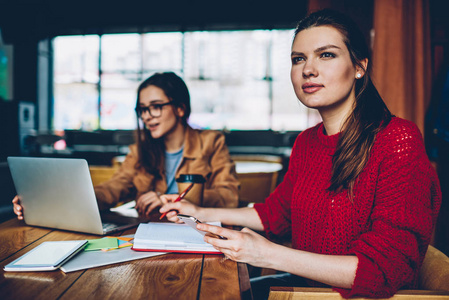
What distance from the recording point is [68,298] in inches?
28.7

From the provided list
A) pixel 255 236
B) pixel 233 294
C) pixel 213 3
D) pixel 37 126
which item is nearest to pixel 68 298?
pixel 233 294

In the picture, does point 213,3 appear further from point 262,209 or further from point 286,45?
point 262,209

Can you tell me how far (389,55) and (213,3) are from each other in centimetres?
494

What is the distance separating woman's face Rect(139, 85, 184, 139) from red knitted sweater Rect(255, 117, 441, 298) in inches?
36.0

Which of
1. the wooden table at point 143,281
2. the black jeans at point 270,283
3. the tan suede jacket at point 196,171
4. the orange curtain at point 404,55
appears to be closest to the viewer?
the wooden table at point 143,281

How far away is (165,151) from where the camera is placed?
2.05m

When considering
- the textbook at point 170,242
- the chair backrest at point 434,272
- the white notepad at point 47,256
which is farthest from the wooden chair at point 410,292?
the white notepad at point 47,256

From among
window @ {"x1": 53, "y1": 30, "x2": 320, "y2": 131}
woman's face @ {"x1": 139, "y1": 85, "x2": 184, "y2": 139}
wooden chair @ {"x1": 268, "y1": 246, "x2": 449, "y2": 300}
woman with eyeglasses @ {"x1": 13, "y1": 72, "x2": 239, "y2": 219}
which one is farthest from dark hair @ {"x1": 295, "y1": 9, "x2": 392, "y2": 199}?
window @ {"x1": 53, "y1": 30, "x2": 320, "y2": 131}

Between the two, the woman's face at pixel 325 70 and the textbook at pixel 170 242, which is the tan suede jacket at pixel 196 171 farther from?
the woman's face at pixel 325 70

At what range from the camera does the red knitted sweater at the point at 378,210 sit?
0.86m

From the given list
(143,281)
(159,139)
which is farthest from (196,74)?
(143,281)

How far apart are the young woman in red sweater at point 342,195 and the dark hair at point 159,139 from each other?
0.68 metres

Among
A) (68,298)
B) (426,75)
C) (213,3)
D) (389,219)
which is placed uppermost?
(213,3)

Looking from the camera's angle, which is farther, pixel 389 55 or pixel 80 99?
pixel 80 99
